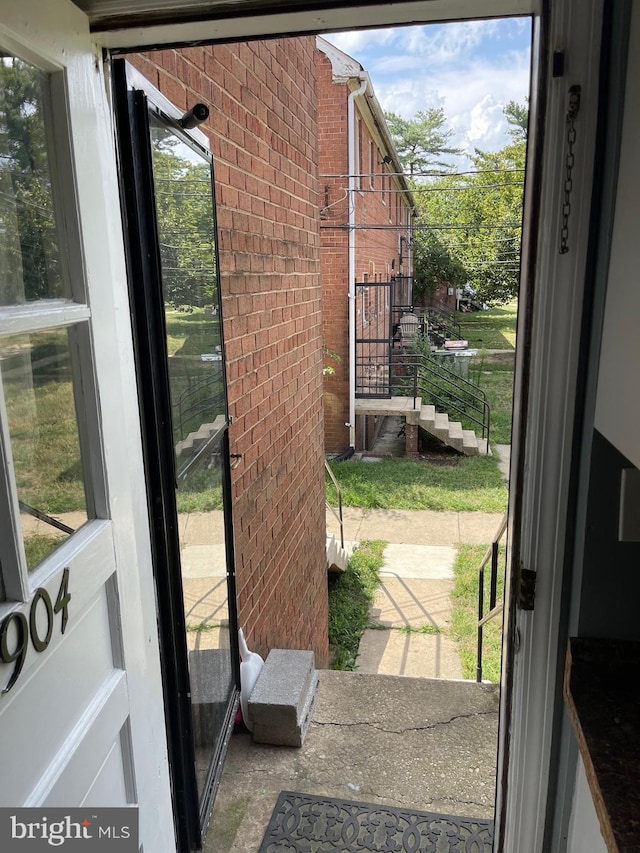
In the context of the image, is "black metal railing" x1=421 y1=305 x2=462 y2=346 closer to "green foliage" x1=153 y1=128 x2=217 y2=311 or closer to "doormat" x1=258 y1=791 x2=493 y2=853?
"green foliage" x1=153 y1=128 x2=217 y2=311

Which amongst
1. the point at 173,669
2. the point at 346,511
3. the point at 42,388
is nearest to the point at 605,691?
the point at 173,669

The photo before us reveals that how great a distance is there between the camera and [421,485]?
30.5ft

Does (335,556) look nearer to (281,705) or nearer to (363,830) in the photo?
(281,705)

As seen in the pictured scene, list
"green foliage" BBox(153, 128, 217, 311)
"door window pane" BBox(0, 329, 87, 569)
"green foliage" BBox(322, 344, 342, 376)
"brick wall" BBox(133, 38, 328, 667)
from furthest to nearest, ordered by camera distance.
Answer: "green foliage" BBox(322, 344, 342, 376) < "brick wall" BBox(133, 38, 328, 667) < "green foliage" BBox(153, 128, 217, 311) < "door window pane" BBox(0, 329, 87, 569)

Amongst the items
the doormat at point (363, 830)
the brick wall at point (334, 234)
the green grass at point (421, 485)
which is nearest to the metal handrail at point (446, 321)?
the green grass at point (421, 485)

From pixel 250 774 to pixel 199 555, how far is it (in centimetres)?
98

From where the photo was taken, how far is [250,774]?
7.92ft

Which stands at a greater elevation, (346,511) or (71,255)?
(71,255)

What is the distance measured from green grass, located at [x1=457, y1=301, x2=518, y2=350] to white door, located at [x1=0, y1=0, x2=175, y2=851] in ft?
68.5

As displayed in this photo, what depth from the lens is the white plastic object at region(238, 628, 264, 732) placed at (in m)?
2.60

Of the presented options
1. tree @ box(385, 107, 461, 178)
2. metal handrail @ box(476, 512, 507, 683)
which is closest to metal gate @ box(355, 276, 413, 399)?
metal handrail @ box(476, 512, 507, 683)

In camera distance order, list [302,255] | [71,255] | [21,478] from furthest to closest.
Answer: [302,255]
[71,255]
[21,478]

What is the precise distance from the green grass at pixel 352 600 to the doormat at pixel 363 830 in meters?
2.78

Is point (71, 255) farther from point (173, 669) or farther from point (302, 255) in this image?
point (302, 255)
